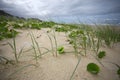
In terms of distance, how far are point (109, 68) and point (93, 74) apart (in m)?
0.29

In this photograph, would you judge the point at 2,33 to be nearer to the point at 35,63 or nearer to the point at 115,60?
the point at 35,63

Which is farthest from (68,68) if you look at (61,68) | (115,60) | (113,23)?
(113,23)

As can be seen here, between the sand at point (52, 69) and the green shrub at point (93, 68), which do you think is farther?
the green shrub at point (93, 68)

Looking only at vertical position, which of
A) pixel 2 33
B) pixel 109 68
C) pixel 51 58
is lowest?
pixel 109 68

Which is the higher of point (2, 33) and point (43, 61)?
point (2, 33)

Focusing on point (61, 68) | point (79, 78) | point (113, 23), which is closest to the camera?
point (79, 78)

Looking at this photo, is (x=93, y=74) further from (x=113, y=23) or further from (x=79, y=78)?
(x=113, y=23)

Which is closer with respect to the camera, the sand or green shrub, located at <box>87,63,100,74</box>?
Answer: the sand

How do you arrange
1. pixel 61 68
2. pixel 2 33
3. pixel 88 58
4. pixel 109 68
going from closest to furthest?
pixel 61 68
pixel 109 68
pixel 88 58
pixel 2 33

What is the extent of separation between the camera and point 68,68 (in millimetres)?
1374

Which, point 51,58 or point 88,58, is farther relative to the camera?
point 88,58

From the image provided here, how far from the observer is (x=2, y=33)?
2.74 meters

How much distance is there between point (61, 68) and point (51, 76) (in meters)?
0.18

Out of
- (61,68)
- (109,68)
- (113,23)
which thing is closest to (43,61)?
(61,68)
